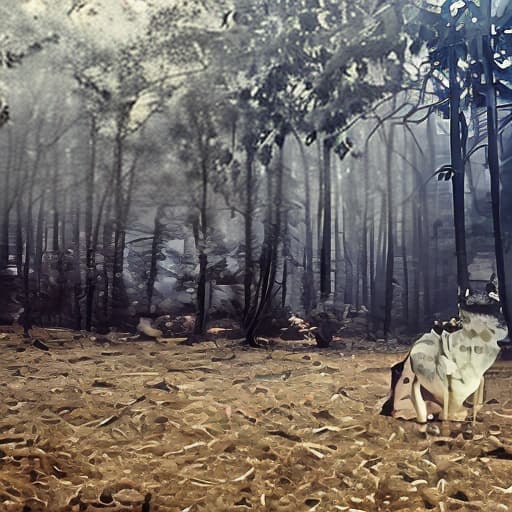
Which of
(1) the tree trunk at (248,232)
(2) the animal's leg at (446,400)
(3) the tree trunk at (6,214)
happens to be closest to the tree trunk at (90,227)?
(3) the tree trunk at (6,214)

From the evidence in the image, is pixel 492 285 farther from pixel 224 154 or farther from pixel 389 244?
pixel 224 154

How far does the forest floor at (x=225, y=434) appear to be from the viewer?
2482 millimetres

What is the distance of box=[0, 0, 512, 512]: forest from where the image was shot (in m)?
2.66

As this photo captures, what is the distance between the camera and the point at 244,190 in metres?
2.69

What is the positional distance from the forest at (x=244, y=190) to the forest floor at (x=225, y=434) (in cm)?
2

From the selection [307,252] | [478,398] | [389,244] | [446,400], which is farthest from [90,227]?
[478,398]

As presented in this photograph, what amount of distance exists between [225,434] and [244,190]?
1.11 m

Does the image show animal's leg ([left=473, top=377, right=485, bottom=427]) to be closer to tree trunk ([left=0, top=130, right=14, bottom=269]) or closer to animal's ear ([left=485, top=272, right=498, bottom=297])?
animal's ear ([left=485, top=272, right=498, bottom=297])

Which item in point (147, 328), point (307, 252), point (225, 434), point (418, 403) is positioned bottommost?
point (225, 434)

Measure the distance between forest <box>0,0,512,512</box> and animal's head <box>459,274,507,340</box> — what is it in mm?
10

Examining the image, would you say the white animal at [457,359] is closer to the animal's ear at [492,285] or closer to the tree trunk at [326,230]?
the animal's ear at [492,285]

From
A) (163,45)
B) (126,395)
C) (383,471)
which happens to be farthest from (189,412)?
(163,45)

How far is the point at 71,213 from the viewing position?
267 cm

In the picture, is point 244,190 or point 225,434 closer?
point 225,434
